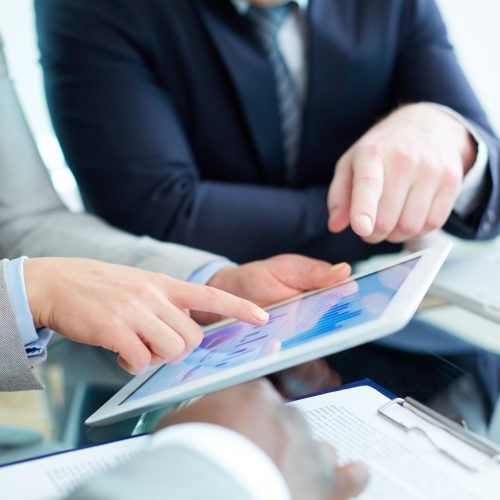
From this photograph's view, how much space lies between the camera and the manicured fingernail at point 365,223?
567 mm

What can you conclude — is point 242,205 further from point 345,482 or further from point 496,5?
point 496,5

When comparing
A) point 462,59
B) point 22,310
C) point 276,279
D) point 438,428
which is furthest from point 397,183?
point 462,59

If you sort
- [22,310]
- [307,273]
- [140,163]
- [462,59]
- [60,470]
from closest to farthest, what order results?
[60,470]
[22,310]
[307,273]
[140,163]
[462,59]

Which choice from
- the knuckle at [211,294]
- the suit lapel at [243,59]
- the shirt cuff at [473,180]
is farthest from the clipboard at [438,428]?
the suit lapel at [243,59]

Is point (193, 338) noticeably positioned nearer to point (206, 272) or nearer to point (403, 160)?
point (206, 272)

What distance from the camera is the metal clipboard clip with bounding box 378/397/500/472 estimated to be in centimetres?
40

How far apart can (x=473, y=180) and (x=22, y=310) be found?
0.54 meters

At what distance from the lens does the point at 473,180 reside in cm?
77

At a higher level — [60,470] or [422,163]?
[422,163]

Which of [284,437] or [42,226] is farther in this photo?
[42,226]

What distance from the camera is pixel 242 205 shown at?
2.88 ft

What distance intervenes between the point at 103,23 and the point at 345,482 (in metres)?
0.74

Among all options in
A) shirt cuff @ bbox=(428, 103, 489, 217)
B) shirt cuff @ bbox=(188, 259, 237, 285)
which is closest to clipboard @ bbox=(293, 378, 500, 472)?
shirt cuff @ bbox=(188, 259, 237, 285)

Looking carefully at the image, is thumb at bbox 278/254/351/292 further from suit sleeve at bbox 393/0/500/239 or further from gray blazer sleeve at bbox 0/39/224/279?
suit sleeve at bbox 393/0/500/239
